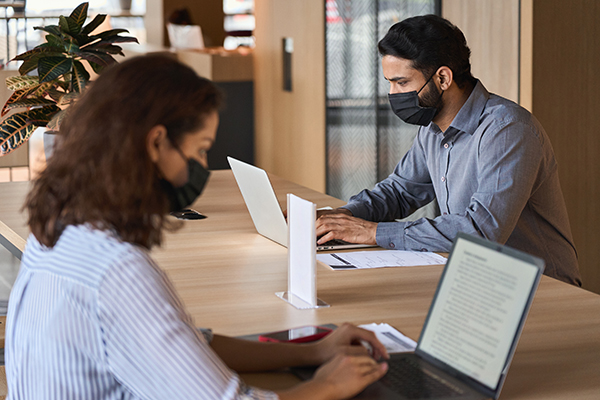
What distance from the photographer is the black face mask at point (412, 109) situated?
82.1 inches

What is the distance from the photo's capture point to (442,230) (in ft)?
6.14

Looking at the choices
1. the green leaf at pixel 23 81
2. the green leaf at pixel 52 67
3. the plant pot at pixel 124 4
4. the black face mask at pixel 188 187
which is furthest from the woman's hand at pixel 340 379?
the plant pot at pixel 124 4

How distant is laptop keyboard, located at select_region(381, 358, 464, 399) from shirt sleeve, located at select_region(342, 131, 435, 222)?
118cm

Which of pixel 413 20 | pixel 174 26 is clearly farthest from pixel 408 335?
pixel 174 26

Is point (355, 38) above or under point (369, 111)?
above

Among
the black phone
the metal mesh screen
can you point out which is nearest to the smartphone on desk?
the black phone

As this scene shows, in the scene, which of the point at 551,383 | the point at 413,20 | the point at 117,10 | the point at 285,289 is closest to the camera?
the point at 551,383

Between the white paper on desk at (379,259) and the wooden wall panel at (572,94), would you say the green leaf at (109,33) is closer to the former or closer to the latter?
the white paper on desk at (379,259)

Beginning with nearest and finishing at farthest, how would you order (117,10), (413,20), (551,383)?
(551,383)
(413,20)
(117,10)

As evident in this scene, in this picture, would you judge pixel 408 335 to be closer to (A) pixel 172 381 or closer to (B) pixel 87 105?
(A) pixel 172 381

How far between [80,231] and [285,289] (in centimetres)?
76

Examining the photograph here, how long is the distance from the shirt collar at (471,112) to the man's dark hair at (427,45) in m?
0.08

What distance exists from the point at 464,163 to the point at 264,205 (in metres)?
0.58

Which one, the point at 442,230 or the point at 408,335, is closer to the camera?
the point at 408,335
